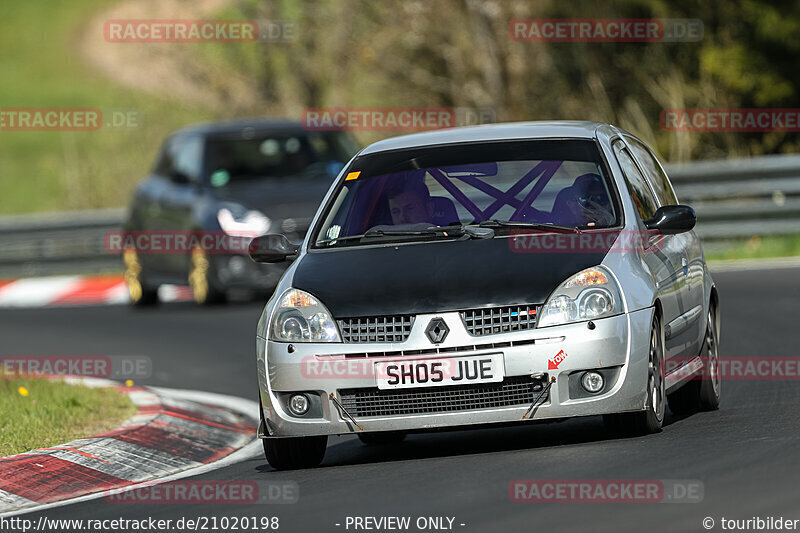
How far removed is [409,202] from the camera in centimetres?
911

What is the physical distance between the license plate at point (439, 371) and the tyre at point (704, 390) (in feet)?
6.63

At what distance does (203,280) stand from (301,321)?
10175mm

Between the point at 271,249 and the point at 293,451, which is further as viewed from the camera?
the point at 271,249

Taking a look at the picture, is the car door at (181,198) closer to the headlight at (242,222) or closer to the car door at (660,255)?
the headlight at (242,222)

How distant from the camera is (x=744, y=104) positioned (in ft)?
80.5

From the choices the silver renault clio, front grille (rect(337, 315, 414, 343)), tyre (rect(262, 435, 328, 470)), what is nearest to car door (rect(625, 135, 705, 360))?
the silver renault clio

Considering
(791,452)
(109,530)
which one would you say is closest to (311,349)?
(109,530)

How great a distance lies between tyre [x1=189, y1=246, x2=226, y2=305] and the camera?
1803cm

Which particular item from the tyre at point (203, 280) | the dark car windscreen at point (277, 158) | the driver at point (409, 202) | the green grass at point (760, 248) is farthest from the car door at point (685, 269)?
the green grass at point (760, 248)

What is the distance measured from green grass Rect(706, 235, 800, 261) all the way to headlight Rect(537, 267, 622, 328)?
11.5 metres

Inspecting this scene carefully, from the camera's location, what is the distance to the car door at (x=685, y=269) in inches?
351

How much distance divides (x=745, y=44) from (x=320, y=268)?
16.9 metres

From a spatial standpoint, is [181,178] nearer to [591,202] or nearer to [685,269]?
[685,269]

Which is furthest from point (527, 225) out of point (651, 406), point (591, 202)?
point (651, 406)
